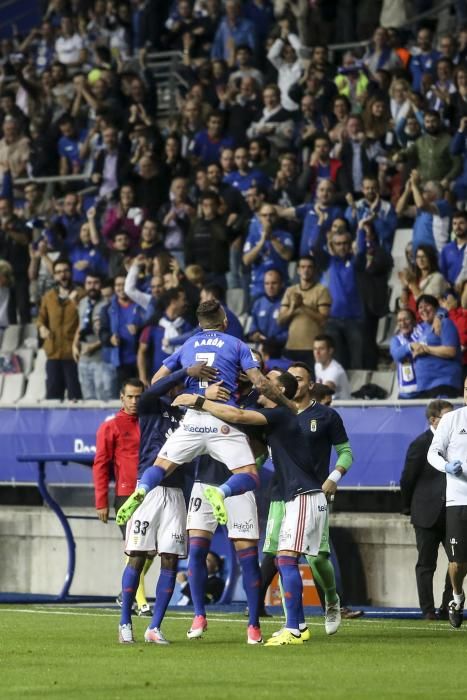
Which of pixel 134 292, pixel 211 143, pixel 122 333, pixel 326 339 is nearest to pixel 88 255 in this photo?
pixel 211 143

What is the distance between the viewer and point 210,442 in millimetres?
11141

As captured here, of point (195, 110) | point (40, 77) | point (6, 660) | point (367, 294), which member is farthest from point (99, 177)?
point (6, 660)

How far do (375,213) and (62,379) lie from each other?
441 centimetres

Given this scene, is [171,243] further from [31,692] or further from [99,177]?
[31,692]

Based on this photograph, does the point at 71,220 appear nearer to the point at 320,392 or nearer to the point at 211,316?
the point at 320,392

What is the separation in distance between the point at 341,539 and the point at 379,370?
281 centimetres

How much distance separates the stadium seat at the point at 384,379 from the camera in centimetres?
1759

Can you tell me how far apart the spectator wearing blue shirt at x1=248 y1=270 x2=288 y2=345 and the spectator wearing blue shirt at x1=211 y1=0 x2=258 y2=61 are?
5.97 m

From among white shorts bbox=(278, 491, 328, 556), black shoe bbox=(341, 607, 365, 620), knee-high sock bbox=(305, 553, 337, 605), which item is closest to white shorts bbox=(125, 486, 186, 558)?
white shorts bbox=(278, 491, 328, 556)

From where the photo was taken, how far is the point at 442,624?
13422 millimetres

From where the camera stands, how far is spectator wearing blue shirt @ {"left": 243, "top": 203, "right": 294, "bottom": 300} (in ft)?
62.9

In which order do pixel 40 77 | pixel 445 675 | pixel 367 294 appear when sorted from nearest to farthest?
pixel 445 675
pixel 367 294
pixel 40 77

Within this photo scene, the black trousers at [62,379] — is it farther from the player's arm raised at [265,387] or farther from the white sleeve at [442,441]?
the player's arm raised at [265,387]

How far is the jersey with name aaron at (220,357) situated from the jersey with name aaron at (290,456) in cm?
37
